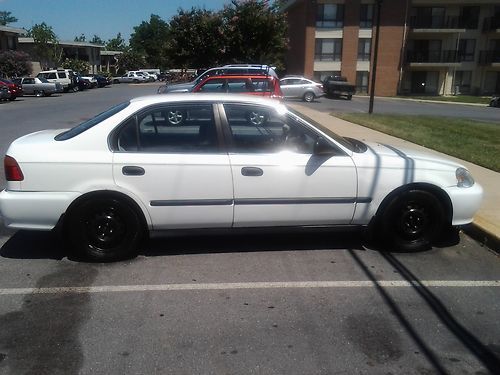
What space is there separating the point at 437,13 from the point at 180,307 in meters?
47.6

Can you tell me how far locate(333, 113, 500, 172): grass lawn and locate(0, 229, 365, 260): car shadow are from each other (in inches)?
193

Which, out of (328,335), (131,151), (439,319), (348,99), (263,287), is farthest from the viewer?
(348,99)

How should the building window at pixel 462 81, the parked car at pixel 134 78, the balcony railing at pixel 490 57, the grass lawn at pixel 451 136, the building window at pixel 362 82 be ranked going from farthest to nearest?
the parked car at pixel 134 78
the building window at pixel 462 81
the balcony railing at pixel 490 57
the building window at pixel 362 82
the grass lawn at pixel 451 136

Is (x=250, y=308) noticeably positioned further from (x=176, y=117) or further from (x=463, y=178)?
(x=463, y=178)

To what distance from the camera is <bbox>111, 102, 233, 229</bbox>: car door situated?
4.54 m

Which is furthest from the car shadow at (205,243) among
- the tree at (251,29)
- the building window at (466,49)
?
the building window at (466,49)

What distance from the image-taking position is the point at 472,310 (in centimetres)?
385

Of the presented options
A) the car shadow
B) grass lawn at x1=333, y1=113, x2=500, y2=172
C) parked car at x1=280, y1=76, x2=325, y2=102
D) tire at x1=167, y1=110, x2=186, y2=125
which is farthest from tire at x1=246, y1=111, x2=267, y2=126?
parked car at x1=280, y1=76, x2=325, y2=102

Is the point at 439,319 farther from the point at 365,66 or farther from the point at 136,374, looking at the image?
the point at 365,66

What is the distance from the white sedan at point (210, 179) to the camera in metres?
4.50

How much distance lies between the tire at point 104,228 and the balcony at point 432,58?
4511cm

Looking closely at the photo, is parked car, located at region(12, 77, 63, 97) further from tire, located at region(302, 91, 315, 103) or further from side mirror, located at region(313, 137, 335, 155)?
side mirror, located at region(313, 137, 335, 155)

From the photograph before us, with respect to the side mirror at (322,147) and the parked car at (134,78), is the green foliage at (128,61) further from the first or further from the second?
the side mirror at (322,147)

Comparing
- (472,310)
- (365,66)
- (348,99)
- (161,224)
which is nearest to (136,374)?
(161,224)
